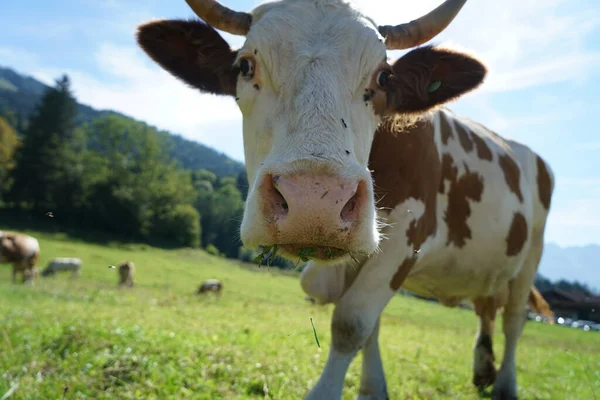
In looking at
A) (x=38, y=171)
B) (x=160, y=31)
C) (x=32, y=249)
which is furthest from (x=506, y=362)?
(x=38, y=171)

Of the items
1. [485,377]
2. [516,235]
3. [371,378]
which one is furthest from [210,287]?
[371,378]

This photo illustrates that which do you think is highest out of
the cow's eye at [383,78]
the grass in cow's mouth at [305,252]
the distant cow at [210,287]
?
the cow's eye at [383,78]

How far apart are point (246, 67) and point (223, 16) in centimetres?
60

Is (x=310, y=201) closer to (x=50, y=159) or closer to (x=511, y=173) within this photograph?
(x=511, y=173)

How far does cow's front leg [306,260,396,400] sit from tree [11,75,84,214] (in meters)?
47.1

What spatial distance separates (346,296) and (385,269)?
351 mm

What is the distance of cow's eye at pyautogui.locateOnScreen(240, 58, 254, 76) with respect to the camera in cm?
272

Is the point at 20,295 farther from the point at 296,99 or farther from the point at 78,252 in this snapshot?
the point at 78,252

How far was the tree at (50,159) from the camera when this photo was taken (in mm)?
43875

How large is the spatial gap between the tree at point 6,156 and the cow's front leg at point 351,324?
166 feet

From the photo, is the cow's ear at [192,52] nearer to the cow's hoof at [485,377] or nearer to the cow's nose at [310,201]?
the cow's nose at [310,201]

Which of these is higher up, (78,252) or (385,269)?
(385,269)

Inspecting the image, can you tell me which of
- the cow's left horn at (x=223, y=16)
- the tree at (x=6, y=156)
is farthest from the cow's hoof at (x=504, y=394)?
the tree at (x=6, y=156)

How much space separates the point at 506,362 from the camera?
5305 mm
